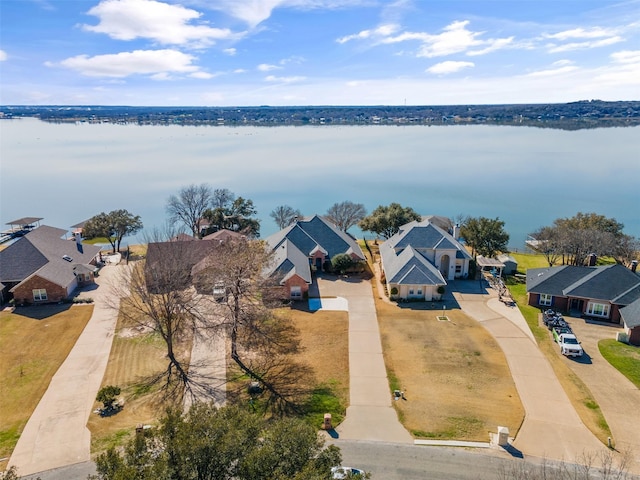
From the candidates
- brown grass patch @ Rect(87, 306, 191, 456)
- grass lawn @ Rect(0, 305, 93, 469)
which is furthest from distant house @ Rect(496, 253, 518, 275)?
grass lawn @ Rect(0, 305, 93, 469)

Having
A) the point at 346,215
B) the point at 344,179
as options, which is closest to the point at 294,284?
the point at 346,215

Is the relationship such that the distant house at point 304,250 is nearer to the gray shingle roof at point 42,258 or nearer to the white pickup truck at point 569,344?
the gray shingle roof at point 42,258

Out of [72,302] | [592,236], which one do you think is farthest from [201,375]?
[592,236]

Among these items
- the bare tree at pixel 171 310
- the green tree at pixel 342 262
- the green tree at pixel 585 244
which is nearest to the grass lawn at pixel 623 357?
the green tree at pixel 585 244

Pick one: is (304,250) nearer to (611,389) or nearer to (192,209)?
(192,209)

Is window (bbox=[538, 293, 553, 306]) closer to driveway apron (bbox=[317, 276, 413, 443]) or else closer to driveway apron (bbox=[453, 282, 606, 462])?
driveway apron (bbox=[453, 282, 606, 462])

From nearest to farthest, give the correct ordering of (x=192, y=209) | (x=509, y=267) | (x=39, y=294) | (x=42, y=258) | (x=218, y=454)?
(x=218, y=454), (x=39, y=294), (x=42, y=258), (x=509, y=267), (x=192, y=209)
